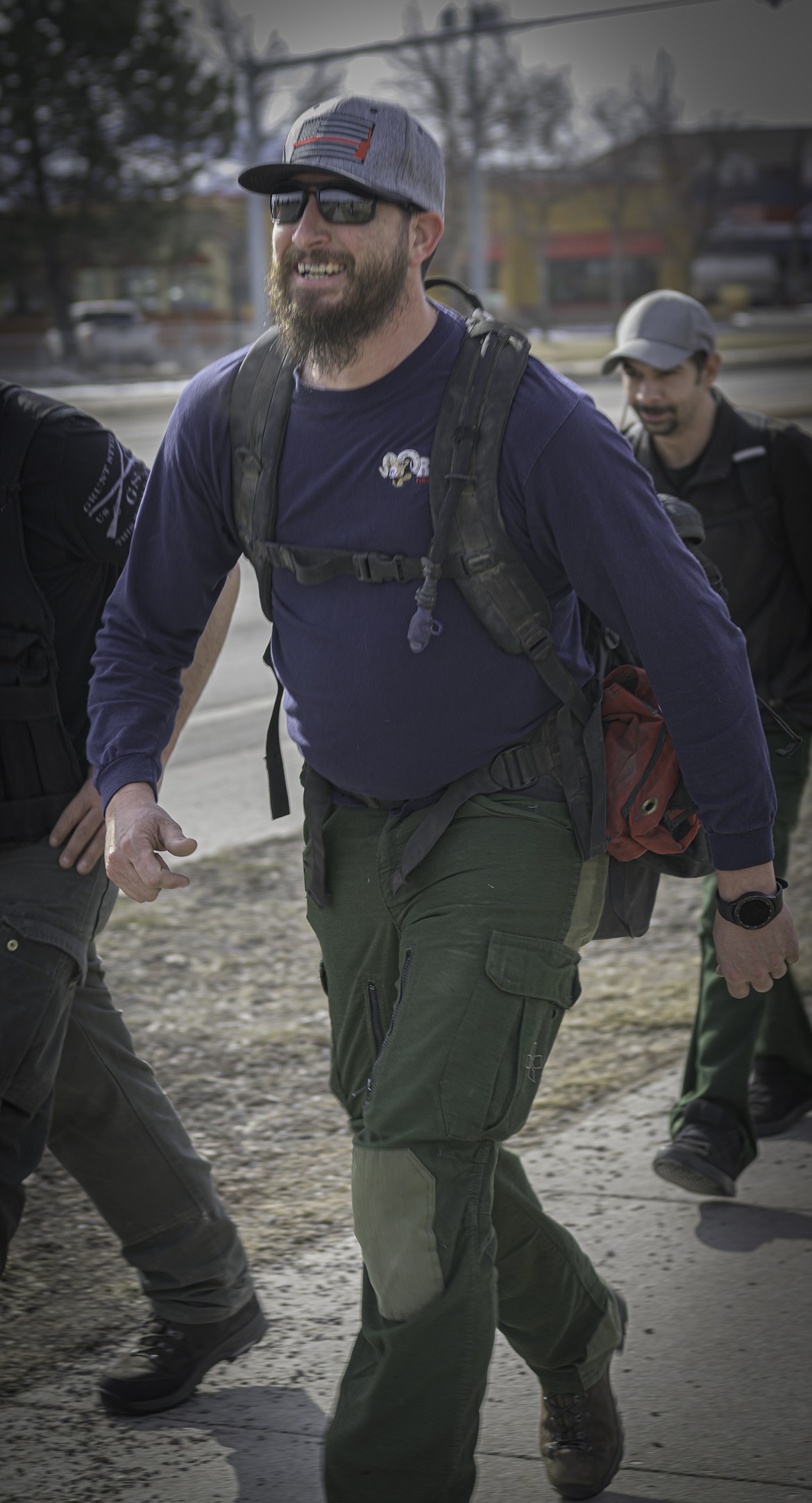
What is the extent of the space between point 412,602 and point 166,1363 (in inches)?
59.0

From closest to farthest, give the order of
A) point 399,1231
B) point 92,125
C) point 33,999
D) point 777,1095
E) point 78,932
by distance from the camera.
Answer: point 399,1231
point 33,999
point 78,932
point 777,1095
point 92,125

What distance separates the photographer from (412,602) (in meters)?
2.52

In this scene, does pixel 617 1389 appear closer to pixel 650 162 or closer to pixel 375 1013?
pixel 375 1013

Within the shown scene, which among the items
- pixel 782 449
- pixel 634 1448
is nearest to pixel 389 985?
pixel 634 1448

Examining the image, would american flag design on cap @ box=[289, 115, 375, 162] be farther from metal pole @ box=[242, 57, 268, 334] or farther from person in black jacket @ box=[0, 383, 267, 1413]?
metal pole @ box=[242, 57, 268, 334]

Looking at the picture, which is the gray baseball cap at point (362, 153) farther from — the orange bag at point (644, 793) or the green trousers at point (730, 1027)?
the green trousers at point (730, 1027)

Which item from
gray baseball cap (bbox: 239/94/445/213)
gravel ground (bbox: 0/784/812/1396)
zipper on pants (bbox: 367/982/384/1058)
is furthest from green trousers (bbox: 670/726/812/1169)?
gray baseball cap (bbox: 239/94/445/213)

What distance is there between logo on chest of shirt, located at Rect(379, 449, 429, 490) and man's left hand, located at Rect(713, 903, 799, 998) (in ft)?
2.60

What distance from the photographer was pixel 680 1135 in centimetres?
391

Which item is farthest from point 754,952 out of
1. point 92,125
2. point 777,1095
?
point 92,125

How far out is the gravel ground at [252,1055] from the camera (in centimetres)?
351

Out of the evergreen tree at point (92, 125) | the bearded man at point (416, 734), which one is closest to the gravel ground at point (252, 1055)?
the bearded man at point (416, 734)

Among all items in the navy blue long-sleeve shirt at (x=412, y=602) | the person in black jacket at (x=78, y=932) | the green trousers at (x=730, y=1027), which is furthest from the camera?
the green trousers at (x=730, y=1027)

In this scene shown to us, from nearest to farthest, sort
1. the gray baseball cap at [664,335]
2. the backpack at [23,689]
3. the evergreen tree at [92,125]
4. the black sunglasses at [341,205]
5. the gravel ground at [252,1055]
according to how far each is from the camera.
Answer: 1. the black sunglasses at [341,205]
2. the backpack at [23,689]
3. the gravel ground at [252,1055]
4. the gray baseball cap at [664,335]
5. the evergreen tree at [92,125]
